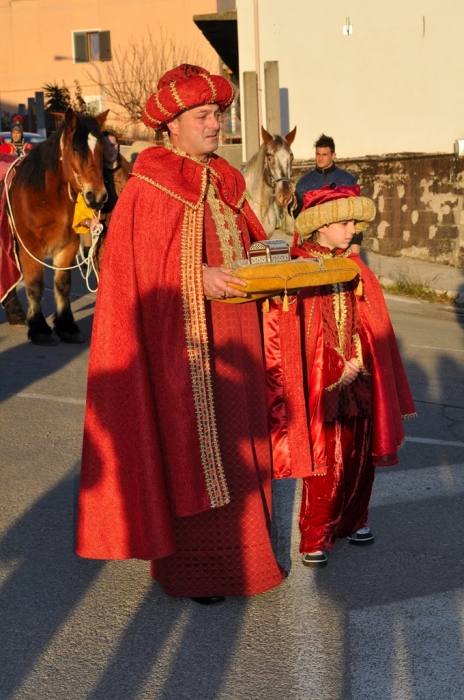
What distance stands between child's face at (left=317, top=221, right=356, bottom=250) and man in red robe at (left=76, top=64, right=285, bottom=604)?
21.4 inches

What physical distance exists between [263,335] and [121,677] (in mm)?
1595

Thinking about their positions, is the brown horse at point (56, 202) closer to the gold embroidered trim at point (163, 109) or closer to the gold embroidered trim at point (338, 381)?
the gold embroidered trim at point (338, 381)

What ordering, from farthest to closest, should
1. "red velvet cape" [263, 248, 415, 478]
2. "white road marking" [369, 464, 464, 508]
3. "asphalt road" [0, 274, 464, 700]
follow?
1. "white road marking" [369, 464, 464, 508]
2. "red velvet cape" [263, 248, 415, 478]
3. "asphalt road" [0, 274, 464, 700]

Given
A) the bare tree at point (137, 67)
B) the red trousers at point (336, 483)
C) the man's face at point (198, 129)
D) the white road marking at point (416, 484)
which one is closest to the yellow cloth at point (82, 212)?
the white road marking at point (416, 484)

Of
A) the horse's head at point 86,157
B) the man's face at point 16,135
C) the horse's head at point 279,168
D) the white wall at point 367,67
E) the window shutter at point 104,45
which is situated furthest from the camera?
the window shutter at point 104,45

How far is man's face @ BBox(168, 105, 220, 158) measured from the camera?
14.5ft

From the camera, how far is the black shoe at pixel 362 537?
17.1 ft

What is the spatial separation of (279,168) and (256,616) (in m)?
8.34

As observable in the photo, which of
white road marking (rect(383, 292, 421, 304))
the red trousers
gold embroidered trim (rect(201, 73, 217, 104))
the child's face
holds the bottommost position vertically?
white road marking (rect(383, 292, 421, 304))

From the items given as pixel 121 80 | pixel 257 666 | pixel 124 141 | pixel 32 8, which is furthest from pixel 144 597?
pixel 32 8

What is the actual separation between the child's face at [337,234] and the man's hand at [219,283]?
831 mm

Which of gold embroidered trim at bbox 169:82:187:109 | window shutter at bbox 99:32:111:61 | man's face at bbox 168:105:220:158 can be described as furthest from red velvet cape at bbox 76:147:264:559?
window shutter at bbox 99:32:111:61

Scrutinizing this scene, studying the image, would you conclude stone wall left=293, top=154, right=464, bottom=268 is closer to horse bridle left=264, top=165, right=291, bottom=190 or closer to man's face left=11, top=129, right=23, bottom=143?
man's face left=11, top=129, right=23, bottom=143

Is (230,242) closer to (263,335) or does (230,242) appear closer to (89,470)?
(263,335)
